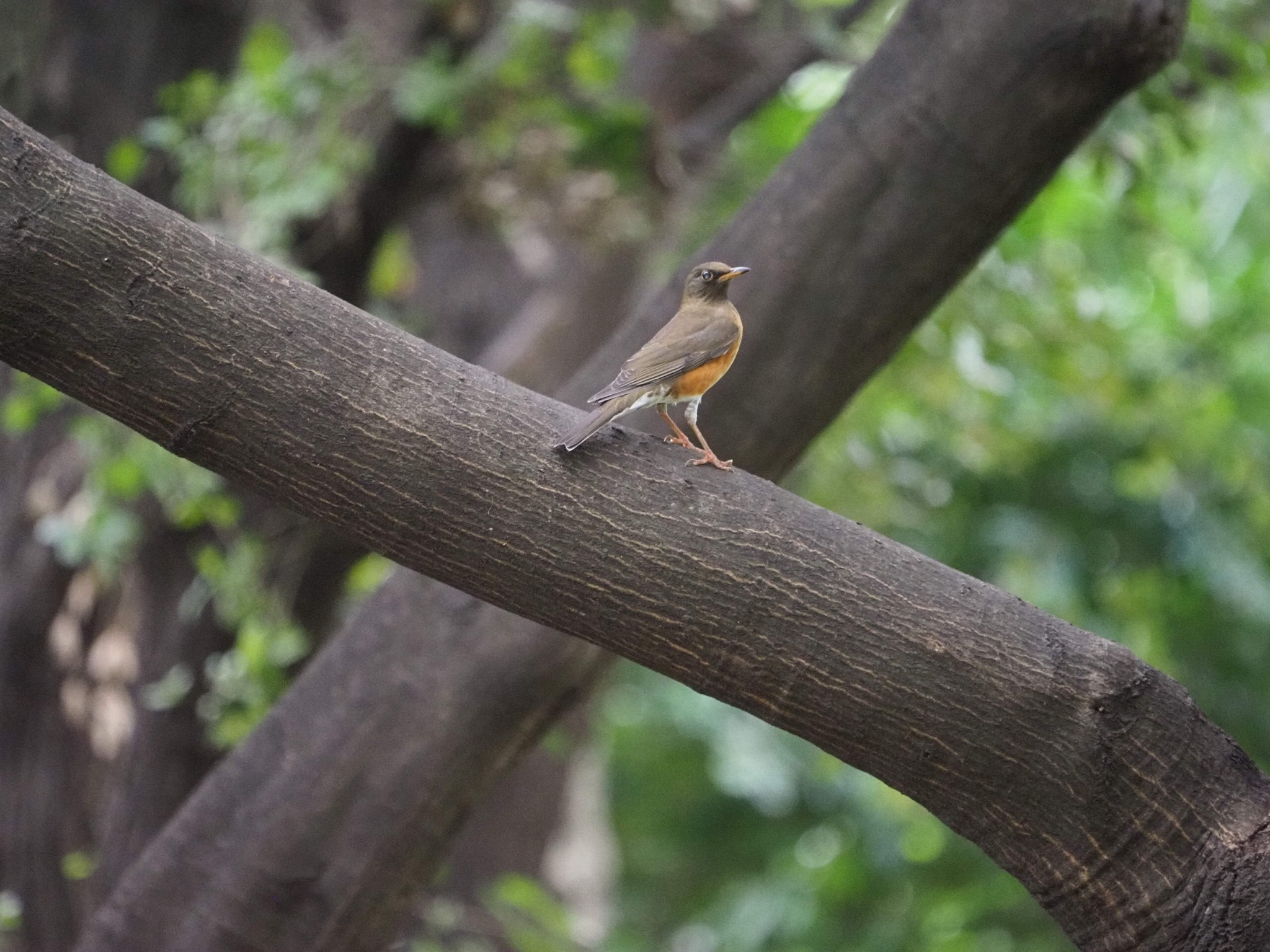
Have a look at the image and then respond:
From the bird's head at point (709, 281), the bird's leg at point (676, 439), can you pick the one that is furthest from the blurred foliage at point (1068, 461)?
the bird's leg at point (676, 439)

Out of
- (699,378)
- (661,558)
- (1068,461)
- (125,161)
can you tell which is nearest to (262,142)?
(125,161)

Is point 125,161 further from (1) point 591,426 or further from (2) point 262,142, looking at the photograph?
(1) point 591,426

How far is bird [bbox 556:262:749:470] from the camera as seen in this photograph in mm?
2631

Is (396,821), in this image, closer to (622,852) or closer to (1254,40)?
(1254,40)

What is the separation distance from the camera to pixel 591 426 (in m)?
2.38

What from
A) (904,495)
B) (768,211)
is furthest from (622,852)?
(768,211)

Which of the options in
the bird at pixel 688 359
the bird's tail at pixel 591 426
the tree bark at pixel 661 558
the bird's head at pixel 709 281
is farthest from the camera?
the bird's head at pixel 709 281

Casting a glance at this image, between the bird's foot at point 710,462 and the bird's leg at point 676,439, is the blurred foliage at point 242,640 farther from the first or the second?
the bird's foot at point 710,462

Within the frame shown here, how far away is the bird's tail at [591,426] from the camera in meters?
2.34

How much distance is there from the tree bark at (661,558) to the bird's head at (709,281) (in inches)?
32.1

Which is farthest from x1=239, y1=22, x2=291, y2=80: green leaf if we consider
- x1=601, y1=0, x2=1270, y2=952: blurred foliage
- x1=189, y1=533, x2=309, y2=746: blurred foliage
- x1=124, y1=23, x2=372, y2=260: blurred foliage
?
x1=601, y1=0, x2=1270, y2=952: blurred foliage

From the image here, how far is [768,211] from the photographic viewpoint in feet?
11.6

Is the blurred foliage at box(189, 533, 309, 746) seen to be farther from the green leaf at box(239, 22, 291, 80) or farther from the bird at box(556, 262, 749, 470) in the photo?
the bird at box(556, 262, 749, 470)

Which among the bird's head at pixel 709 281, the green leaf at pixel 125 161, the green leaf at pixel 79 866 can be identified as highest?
the bird's head at pixel 709 281
